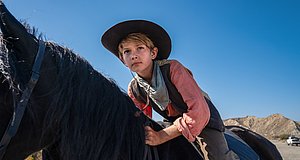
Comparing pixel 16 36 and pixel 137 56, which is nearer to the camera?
pixel 16 36

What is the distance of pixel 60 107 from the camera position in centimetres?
157

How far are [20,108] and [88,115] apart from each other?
35cm

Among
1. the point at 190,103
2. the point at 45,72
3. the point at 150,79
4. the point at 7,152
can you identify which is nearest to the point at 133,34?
the point at 150,79

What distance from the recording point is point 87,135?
162cm

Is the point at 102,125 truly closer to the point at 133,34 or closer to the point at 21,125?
the point at 21,125

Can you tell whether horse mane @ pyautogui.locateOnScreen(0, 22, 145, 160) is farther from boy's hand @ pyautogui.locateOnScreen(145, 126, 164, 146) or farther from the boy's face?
the boy's face

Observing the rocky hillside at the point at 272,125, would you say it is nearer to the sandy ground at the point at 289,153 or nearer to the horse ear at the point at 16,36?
the sandy ground at the point at 289,153

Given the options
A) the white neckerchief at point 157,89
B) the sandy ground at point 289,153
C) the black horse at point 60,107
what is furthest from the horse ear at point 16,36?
the sandy ground at point 289,153

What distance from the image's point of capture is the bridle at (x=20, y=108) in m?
1.34

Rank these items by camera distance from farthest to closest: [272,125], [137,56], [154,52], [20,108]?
[272,125], [154,52], [137,56], [20,108]

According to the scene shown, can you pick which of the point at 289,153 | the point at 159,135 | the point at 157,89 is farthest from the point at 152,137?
the point at 289,153

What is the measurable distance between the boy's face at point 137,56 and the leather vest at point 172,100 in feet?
0.39

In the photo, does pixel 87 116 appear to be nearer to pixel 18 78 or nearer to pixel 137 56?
pixel 18 78

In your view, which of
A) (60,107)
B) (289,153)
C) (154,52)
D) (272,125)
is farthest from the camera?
(272,125)
